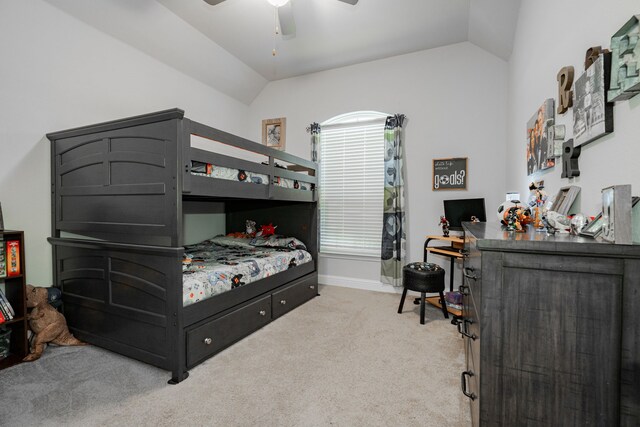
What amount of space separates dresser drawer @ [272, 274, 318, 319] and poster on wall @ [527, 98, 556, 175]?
236 centimetres

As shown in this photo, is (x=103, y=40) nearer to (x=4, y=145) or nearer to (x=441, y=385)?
(x=4, y=145)

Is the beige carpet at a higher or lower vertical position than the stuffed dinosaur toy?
lower

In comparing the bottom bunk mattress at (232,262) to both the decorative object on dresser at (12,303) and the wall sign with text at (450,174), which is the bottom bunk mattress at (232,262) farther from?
the wall sign with text at (450,174)

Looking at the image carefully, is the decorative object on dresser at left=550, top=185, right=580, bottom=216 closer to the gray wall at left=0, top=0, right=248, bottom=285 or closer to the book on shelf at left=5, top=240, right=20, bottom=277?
the book on shelf at left=5, top=240, right=20, bottom=277

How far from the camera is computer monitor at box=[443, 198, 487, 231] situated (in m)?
3.33

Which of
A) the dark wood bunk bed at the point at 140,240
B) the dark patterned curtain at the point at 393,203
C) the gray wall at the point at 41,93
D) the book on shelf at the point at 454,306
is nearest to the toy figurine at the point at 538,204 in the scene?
the book on shelf at the point at 454,306

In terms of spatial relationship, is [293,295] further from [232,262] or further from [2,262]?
[2,262]

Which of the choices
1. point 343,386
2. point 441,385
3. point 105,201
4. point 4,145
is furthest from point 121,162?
Answer: point 441,385

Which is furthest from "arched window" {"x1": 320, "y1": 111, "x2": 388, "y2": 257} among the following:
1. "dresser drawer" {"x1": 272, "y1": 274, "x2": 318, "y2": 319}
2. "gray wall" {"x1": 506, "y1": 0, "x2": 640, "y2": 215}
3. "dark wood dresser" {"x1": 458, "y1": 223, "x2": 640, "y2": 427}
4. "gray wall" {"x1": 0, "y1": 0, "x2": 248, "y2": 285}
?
"dark wood dresser" {"x1": 458, "y1": 223, "x2": 640, "y2": 427}

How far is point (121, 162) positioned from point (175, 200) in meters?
0.60

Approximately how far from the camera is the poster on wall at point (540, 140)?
1767 mm

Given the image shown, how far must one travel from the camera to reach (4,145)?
225 centimetres

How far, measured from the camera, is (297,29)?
3.26 m

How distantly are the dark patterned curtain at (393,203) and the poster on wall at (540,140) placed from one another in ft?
5.16
